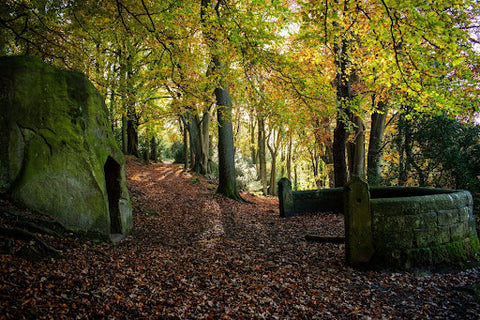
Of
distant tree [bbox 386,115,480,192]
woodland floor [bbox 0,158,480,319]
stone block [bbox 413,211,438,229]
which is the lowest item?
woodland floor [bbox 0,158,480,319]

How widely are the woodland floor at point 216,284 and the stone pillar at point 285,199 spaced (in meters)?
2.90

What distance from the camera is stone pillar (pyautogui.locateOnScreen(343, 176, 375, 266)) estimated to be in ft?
17.4

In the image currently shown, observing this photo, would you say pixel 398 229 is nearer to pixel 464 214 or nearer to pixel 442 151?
pixel 464 214

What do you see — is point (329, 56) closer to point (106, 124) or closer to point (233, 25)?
point (233, 25)

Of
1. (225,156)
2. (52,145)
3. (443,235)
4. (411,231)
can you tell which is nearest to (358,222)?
(411,231)

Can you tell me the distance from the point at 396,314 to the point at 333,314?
88cm

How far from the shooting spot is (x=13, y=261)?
147 inches

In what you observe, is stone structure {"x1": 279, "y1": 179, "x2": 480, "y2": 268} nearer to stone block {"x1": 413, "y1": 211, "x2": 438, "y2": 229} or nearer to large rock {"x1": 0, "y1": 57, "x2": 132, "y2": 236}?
stone block {"x1": 413, "y1": 211, "x2": 438, "y2": 229}

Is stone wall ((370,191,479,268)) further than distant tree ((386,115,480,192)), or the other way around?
distant tree ((386,115,480,192))

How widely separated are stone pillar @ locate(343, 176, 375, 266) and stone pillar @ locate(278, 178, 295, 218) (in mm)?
4876

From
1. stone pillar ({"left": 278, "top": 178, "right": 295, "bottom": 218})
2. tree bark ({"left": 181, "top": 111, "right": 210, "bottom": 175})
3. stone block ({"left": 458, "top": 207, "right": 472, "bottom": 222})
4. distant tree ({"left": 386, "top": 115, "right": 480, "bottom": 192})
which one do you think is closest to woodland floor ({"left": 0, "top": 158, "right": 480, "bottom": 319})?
stone block ({"left": 458, "top": 207, "right": 472, "bottom": 222})

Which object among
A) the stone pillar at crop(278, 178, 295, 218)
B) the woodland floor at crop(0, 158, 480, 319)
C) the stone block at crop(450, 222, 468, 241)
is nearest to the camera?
the woodland floor at crop(0, 158, 480, 319)

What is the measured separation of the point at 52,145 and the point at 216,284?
13.2 ft

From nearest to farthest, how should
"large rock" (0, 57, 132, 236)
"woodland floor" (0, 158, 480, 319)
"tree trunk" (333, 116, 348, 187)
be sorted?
"woodland floor" (0, 158, 480, 319)
"large rock" (0, 57, 132, 236)
"tree trunk" (333, 116, 348, 187)
